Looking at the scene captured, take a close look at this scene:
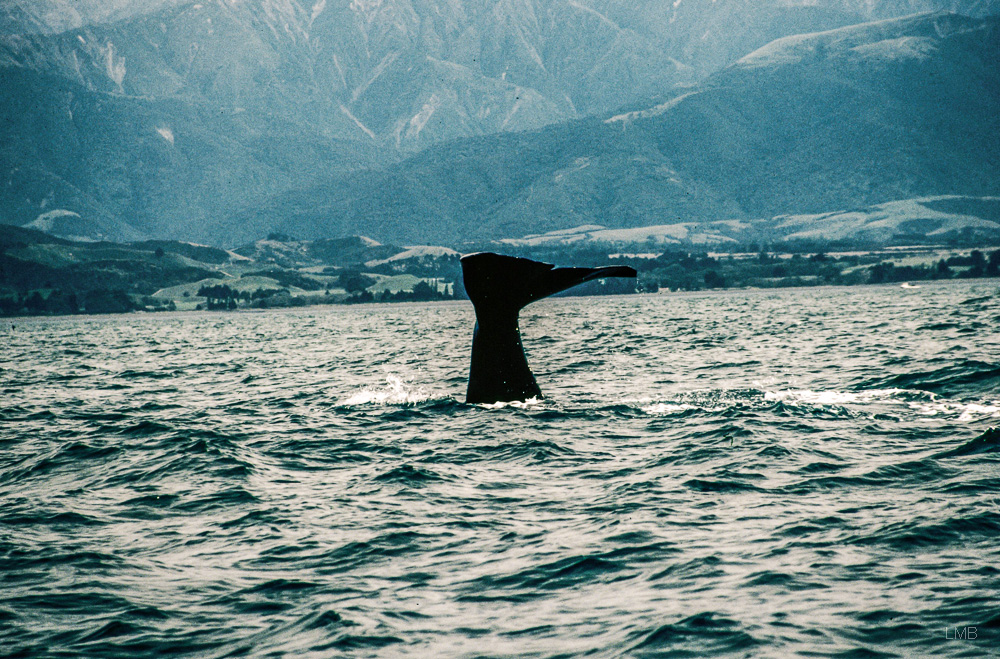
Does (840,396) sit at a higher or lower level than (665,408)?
lower

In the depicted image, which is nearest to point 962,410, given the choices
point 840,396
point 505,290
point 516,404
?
point 840,396

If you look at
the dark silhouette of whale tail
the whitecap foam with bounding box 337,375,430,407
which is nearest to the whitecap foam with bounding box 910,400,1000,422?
the dark silhouette of whale tail

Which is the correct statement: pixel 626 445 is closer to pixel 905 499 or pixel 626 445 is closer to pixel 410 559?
pixel 905 499

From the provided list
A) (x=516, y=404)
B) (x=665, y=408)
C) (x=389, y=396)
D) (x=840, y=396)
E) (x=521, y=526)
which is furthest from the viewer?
(x=389, y=396)

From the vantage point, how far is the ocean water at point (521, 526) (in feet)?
34.8

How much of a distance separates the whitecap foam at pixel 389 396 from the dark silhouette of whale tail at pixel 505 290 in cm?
566

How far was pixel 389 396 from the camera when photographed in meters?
31.8

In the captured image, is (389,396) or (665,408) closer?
(665,408)

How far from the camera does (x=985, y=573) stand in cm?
1167

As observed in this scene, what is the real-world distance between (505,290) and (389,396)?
1041 centimetres

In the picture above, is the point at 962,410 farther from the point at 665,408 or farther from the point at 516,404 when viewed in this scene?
the point at 516,404

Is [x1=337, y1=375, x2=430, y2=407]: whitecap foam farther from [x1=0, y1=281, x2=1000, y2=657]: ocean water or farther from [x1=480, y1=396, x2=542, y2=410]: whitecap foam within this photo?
[x1=480, y1=396, x2=542, y2=410]: whitecap foam

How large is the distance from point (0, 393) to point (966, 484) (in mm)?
36794

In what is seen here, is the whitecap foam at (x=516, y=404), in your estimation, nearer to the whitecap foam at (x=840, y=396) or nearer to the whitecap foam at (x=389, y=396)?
the whitecap foam at (x=389, y=396)
